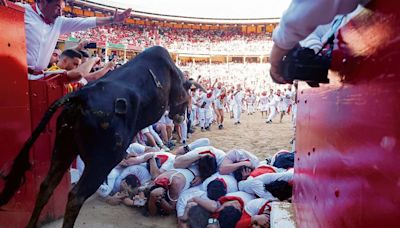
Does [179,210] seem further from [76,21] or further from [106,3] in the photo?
[106,3]

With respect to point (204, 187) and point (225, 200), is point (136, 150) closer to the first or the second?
point (204, 187)

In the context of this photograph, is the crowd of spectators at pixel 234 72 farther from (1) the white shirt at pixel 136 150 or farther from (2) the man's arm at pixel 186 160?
(2) the man's arm at pixel 186 160

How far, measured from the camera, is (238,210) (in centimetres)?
365

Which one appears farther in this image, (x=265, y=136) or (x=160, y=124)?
(x=265, y=136)

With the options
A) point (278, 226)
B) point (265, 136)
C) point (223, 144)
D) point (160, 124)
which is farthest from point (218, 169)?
point (265, 136)

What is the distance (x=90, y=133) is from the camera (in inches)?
87.4

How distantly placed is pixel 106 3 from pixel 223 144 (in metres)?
27.6

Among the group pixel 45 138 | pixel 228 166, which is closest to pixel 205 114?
pixel 228 166

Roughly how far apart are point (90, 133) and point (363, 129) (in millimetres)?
1745

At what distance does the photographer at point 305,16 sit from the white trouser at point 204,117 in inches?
496

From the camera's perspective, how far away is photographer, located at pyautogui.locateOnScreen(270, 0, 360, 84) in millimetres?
955

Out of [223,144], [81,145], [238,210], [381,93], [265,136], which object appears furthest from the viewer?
[265,136]

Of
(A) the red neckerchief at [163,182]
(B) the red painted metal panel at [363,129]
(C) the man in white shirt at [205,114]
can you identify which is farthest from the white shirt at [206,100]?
(B) the red painted metal panel at [363,129]

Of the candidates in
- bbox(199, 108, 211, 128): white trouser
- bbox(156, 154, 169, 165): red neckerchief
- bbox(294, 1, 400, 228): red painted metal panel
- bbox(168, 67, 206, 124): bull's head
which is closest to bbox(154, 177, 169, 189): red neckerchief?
bbox(156, 154, 169, 165): red neckerchief
